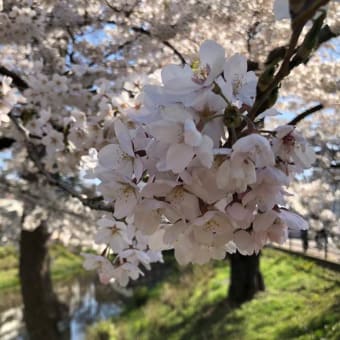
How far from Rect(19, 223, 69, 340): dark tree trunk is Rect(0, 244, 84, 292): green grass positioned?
10463 millimetres

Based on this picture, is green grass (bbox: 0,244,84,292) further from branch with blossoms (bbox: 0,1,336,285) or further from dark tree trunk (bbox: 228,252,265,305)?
branch with blossoms (bbox: 0,1,336,285)

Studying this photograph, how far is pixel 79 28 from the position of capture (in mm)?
4625

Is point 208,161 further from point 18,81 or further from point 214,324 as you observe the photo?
point 214,324

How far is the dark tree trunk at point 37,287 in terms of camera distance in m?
7.28

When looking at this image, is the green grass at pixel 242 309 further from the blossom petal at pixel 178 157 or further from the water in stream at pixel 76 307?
the blossom petal at pixel 178 157

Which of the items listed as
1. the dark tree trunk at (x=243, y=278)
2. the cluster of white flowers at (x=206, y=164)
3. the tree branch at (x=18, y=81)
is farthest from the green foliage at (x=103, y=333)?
the cluster of white flowers at (x=206, y=164)

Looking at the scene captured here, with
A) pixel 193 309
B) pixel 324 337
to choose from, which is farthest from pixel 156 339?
pixel 324 337

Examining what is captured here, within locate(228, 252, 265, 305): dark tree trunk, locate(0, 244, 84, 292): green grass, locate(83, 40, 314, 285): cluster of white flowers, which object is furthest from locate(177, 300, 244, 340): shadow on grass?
locate(0, 244, 84, 292): green grass

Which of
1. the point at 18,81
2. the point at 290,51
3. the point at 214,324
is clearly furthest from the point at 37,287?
the point at 290,51

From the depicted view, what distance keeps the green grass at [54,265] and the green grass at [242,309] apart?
7000 mm

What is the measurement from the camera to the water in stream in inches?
436

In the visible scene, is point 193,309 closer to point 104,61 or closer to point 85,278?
point 104,61

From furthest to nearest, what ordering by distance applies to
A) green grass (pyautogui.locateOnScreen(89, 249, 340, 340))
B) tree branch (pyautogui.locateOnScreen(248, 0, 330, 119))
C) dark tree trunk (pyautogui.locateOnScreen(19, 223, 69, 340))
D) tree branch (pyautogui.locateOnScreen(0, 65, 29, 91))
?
dark tree trunk (pyautogui.locateOnScreen(19, 223, 69, 340)) < green grass (pyautogui.locateOnScreen(89, 249, 340, 340)) < tree branch (pyautogui.locateOnScreen(0, 65, 29, 91)) < tree branch (pyautogui.locateOnScreen(248, 0, 330, 119))

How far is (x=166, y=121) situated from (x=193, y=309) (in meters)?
9.71
